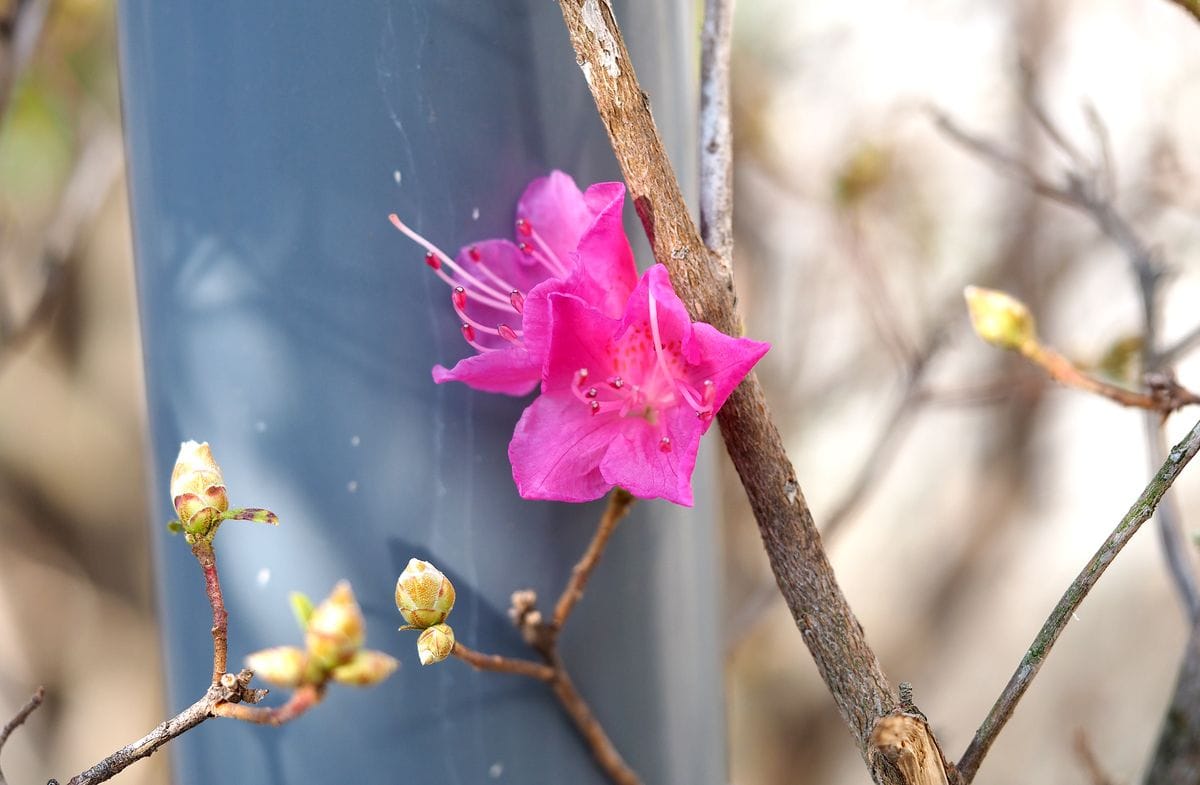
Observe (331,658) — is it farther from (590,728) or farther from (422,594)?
(590,728)

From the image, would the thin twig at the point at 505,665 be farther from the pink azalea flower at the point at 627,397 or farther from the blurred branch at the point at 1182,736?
the blurred branch at the point at 1182,736

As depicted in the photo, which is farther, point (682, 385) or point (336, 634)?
point (682, 385)

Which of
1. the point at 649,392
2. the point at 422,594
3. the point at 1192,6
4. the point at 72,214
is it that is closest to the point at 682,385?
the point at 649,392

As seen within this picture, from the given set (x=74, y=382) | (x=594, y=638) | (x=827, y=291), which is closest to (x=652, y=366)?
(x=594, y=638)

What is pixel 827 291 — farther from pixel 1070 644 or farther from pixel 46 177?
pixel 46 177

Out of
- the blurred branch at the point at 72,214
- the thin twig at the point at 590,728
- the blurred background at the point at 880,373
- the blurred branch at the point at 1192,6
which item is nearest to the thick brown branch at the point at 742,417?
the thin twig at the point at 590,728

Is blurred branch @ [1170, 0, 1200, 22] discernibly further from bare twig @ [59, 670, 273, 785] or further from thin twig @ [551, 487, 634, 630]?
bare twig @ [59, 670, 273, 785]
